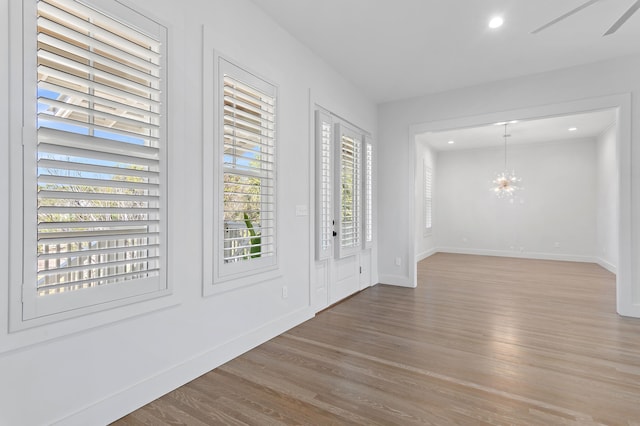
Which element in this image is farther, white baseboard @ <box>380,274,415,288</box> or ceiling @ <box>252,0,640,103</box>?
white baseboard @ <box>380,274,415,288</box>

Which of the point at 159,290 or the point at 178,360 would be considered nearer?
the point at 159,290

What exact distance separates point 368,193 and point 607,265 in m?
5.52

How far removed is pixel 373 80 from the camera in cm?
445

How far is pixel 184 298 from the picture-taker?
2.25 meters

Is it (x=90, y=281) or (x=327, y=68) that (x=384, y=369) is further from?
(x=327, y=68)

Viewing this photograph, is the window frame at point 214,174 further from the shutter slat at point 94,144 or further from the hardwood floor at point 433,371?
the hardwood floor at point 433,371

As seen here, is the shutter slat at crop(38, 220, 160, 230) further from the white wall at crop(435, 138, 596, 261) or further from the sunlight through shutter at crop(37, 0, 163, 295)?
the white wall at crop(435, 138, 596, 261)

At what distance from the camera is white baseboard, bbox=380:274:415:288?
16.8 feet

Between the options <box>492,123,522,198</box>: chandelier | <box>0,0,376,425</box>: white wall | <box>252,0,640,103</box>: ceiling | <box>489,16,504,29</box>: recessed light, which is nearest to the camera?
<box>0,0,376,425</box>: white wall

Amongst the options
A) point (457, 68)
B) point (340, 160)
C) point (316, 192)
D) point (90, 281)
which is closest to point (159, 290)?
point (90, 281)

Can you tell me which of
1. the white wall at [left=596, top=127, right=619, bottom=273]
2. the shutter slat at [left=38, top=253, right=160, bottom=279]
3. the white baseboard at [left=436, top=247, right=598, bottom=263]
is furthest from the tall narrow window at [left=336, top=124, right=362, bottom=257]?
the white baseboard at [left=436, top=247, right=598, bottom=263]

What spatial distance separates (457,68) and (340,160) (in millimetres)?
1861

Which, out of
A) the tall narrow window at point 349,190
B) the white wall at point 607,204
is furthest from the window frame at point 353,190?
the white wall at point 607,204

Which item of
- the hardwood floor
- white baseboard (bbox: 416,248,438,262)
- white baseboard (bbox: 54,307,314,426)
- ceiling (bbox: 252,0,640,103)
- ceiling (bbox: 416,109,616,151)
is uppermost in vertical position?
ceiling (bbox: 252,0,640,103)
